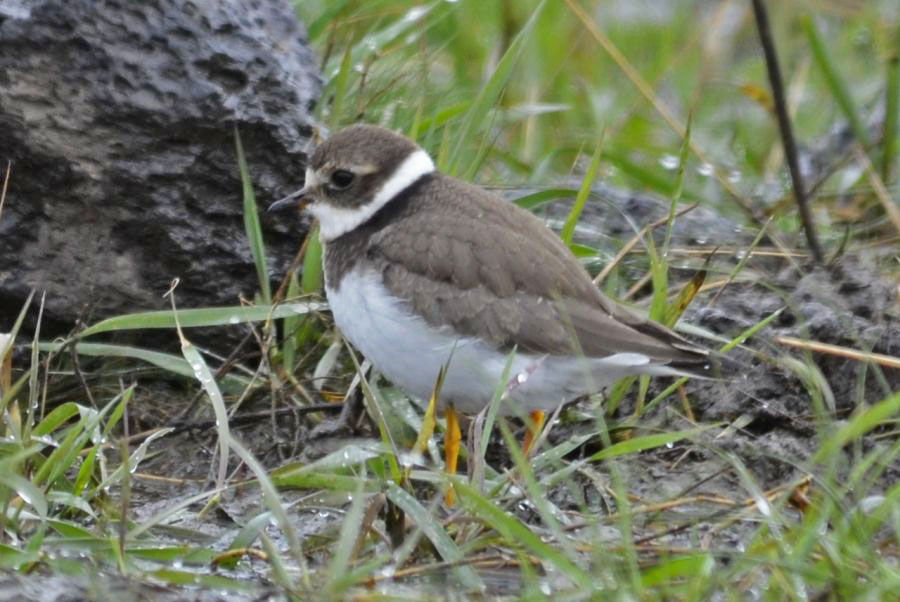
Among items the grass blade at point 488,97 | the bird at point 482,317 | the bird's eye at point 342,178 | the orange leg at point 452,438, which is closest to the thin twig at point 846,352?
the bird at point 482,317

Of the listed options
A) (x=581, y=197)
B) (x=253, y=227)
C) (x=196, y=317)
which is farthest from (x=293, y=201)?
(x=581, y=197)

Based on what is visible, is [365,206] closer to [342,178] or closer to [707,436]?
[342,178]

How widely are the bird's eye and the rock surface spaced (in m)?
0.41

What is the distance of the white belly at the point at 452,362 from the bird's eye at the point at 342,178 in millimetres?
624

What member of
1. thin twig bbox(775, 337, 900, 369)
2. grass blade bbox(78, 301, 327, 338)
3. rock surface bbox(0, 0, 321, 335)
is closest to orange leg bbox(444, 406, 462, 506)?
grass blade bbox(78, 301, 327, 338)

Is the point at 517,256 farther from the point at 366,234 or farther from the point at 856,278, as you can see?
the point at 856,278

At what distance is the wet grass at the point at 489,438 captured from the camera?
3.83 metres

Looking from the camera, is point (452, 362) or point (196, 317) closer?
point (452, 362)

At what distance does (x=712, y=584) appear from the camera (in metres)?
3.59

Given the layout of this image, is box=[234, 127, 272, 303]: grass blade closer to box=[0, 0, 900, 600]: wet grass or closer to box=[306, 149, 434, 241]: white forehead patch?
box=[0, 0, 900, 600]: wet grass

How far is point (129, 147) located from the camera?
5.41 m

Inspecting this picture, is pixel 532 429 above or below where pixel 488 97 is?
below

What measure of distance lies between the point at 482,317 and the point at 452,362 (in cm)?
18

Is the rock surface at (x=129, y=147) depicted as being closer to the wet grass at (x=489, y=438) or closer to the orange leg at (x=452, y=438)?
the wet grass at (x=489, y=438)
